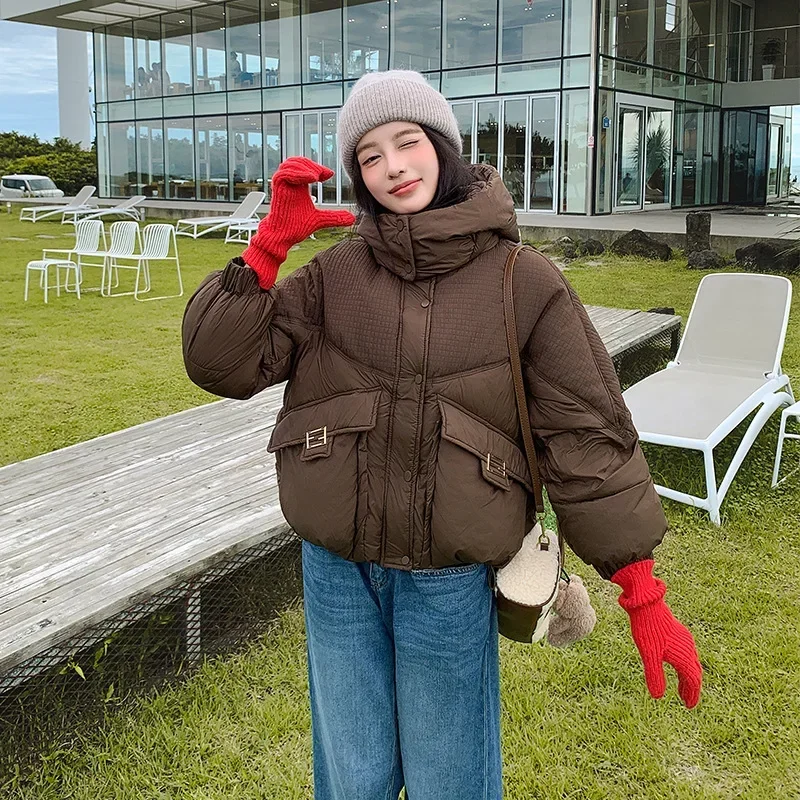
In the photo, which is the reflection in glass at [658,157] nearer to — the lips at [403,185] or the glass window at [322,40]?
the glass window at [322,40]

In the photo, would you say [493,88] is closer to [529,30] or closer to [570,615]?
[529,30]

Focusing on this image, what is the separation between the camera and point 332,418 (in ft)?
5.45

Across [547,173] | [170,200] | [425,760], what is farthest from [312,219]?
[170,200]

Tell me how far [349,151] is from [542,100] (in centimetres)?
1946

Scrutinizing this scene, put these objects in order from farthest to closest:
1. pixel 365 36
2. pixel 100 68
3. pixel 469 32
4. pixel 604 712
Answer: pixel 100 68
pixel 365 36
pixel 469 32
pixel 604 712

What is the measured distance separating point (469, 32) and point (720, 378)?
697 inches

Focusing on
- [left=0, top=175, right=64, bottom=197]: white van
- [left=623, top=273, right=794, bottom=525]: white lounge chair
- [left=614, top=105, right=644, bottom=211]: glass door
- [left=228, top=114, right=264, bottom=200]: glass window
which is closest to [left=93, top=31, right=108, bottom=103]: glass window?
[left=0, top=175, right=64, bottom=197]: white van

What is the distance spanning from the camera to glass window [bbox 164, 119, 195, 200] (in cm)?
2716

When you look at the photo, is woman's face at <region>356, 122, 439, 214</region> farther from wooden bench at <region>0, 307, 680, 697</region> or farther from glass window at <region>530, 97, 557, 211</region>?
glass window at <region>530, 97, 557, 211</region>

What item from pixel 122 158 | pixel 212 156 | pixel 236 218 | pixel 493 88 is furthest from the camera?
pixel 122 158

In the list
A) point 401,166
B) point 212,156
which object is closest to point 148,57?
point 212,156

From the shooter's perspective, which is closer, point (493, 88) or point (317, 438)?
point (317, 438)

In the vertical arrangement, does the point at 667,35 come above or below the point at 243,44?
below

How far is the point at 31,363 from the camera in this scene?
8.02 m
